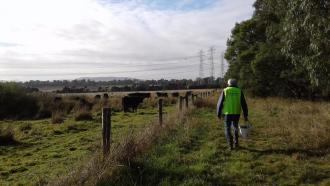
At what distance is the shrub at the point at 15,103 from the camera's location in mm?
32844

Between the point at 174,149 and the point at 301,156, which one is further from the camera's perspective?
the point at 174,149

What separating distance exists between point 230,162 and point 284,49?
6.53m

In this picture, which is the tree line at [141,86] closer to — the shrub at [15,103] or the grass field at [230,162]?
the shrub at [15,103]

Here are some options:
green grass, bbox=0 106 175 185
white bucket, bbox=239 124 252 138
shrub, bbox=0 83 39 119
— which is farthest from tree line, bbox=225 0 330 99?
shrub, bbox=0 83 39 119

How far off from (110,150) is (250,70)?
93.2 ft

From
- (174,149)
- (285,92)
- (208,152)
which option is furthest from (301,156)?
(285,92)

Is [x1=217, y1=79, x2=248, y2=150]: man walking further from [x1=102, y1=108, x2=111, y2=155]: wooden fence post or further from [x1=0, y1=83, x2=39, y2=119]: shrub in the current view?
[x1=0, y1=83, x2=39, y2=119]: shrub

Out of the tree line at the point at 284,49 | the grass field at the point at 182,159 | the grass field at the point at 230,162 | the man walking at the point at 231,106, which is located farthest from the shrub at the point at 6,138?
the tree line at the point at 284,49

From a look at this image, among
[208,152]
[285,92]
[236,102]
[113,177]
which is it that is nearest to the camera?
[113,177]

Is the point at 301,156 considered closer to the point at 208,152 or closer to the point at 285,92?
the point at 208,152

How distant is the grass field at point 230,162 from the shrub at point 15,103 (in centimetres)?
2287

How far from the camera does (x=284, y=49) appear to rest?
48.0ft

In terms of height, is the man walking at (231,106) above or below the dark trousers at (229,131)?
above

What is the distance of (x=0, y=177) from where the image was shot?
390 inches
